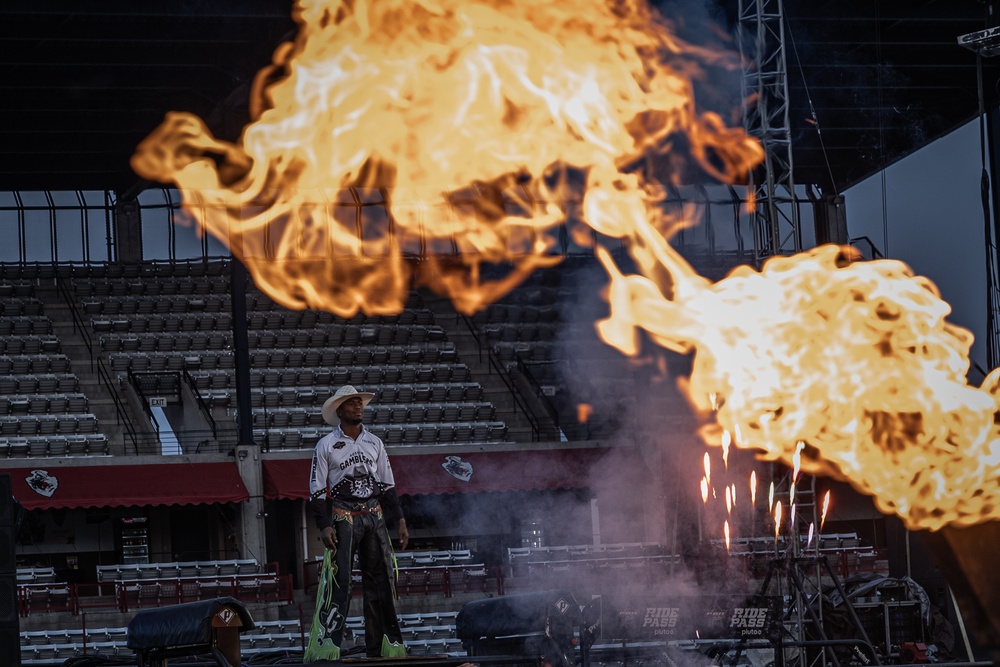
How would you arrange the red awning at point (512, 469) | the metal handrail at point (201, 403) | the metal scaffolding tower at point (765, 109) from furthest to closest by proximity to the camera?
1. the metal handrail at point (201, 403)
2. the red awning at point (512, 469)
3. the metal scaffolding tower at point (765, 109)

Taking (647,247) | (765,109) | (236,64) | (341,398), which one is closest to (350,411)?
(341,398)

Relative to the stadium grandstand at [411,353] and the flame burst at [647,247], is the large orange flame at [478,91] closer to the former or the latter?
the flame burst at [647,247]

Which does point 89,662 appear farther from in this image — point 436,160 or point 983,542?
point 983,542

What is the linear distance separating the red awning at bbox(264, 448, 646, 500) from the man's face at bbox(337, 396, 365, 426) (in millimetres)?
12481

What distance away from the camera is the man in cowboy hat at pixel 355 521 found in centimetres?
880

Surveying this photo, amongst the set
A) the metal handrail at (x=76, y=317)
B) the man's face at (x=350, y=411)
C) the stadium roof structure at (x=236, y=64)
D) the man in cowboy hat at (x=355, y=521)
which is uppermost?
the stadium roof structure at (x=236, y=64)

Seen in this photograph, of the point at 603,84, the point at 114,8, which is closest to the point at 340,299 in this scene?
the point at 114,8

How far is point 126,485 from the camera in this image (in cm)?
2041

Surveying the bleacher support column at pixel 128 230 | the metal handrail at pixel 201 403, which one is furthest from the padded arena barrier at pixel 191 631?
the bleacher support column at pixel 128 230

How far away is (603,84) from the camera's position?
1112 cm

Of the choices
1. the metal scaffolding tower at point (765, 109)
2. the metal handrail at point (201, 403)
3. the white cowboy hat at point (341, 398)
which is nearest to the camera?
the white cowboy hat at point (341, 398)

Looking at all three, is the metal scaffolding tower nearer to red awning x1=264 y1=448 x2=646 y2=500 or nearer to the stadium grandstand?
the stadium grandstand

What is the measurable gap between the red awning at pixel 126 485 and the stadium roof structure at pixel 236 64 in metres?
5.28

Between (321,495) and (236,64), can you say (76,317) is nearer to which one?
(236,64)
